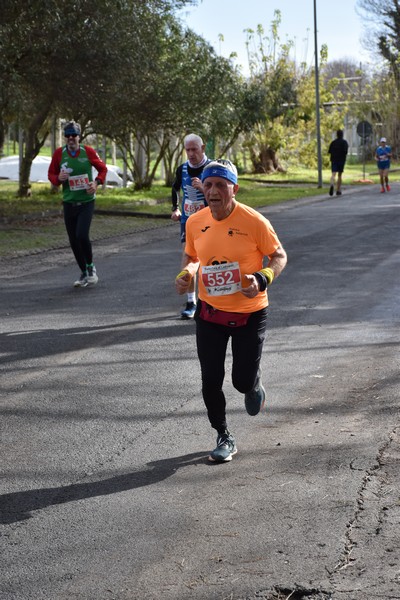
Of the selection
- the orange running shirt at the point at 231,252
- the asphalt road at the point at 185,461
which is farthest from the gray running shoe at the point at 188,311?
the orange running shirt at the point at 231,252

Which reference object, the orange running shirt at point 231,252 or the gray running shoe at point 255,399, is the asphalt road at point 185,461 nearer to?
the gray running shoe at point 255,399

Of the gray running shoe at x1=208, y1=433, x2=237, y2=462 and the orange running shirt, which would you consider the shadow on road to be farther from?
the orange running shirt

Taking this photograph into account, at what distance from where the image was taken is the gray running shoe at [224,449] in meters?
5.98

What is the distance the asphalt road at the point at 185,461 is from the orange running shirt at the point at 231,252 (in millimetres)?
938

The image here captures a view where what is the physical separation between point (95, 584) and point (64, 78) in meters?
20.6

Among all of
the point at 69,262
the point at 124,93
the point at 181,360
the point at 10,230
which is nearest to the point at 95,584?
the point at 181,360

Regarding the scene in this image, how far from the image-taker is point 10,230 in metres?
21.8

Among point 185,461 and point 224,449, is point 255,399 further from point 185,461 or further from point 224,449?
point 185,461

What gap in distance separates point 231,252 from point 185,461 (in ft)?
4.02

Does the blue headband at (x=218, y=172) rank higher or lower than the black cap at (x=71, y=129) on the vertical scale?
lower

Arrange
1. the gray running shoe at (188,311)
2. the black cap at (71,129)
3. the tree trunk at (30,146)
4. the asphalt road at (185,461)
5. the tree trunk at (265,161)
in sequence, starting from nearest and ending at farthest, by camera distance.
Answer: the asphalt road at (185,461) → the gray running shoe at (188,311) → the black cap at (71,129) → the tree trunk at (30,146) → the tree trunk at (265,161)

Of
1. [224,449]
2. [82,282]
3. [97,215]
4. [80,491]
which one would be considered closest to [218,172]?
[224,449]

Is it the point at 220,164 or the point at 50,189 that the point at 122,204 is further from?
the point at 220,164

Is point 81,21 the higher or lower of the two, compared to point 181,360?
higher
